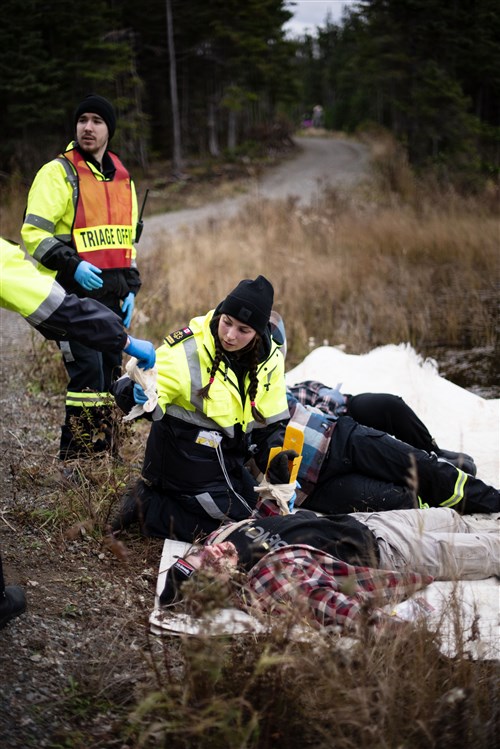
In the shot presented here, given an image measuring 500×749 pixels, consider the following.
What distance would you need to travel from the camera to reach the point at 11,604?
2760 millimetres

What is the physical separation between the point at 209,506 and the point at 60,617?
33.9 inches

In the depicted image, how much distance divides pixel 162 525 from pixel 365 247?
25.1 feet

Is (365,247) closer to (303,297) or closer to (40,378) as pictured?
(303,297)

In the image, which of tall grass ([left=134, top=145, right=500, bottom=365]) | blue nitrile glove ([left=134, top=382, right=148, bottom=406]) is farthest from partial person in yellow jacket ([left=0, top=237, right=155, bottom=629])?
tall grass ([left=134, top=145, right=500, bottom=365])

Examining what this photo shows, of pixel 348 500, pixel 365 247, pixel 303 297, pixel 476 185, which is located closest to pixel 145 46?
pixel 476 185

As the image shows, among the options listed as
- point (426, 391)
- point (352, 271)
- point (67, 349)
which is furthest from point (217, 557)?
point (352, 271)

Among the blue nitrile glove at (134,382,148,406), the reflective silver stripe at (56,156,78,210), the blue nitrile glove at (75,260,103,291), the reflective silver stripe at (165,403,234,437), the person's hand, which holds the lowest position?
the person's hand

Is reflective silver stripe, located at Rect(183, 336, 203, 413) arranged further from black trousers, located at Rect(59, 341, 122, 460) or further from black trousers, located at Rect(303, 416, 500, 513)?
black trousers, located at Rect(303, 416, 500, 513)

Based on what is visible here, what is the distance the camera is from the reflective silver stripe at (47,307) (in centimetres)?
243

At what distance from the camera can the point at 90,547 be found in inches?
134

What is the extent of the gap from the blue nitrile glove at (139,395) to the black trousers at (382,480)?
1.32m

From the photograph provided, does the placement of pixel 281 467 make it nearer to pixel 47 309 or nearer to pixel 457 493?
pixel 457 493

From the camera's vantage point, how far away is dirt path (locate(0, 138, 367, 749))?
2.33 metres

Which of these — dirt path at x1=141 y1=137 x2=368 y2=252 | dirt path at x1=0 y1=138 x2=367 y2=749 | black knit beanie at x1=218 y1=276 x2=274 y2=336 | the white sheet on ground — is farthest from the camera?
dirt path at x1=141 y1=137 x2=368 y2=252
